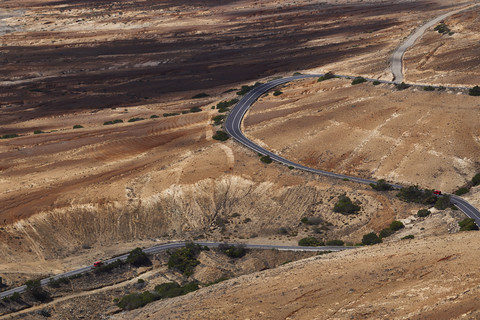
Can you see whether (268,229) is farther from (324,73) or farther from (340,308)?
(324,73)

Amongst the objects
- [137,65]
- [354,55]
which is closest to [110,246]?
[354,55]

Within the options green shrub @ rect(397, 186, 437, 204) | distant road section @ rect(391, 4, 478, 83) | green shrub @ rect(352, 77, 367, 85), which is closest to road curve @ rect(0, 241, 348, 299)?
green shrub @ rect(397, 186, 437, 204)

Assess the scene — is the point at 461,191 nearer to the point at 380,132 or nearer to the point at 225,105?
the point at 380,132

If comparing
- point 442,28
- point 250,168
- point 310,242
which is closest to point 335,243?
point 310,242

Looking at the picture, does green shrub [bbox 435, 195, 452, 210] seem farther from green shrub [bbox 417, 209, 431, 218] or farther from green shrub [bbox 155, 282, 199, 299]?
green shrub [bbox 155, 282, 199, 299]

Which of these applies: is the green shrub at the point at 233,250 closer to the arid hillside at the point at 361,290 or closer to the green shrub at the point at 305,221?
the green shrub at the point at 305,221

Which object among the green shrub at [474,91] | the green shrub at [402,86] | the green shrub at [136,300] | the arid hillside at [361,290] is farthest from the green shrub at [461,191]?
the green shrub at [136,300]
